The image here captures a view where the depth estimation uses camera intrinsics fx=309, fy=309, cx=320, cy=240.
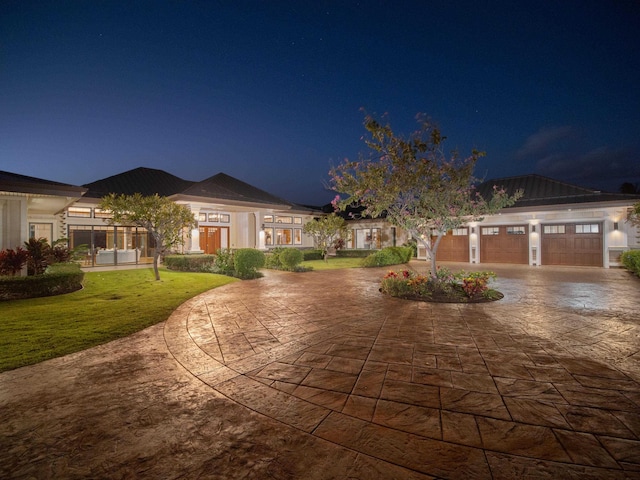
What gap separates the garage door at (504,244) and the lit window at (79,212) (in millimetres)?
23862

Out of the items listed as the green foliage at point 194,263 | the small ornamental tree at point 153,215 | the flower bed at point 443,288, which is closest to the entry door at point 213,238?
the green foliage at point 194,263

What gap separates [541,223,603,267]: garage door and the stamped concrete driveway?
46.9 feet

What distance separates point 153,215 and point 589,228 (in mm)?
21248

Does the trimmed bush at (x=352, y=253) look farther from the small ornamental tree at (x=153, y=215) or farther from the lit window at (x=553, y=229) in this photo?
the small ornamental tree at (x=153, y=215)

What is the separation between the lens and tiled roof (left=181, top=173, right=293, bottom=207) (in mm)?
18938

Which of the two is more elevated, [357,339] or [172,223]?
[172,223]

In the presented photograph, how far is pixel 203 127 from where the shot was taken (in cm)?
2422

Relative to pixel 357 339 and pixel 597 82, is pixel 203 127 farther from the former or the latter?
pixel 597 82

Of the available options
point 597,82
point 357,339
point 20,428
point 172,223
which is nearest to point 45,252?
point 172,223

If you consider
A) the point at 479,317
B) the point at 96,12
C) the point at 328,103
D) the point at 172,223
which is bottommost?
the point at 479,317

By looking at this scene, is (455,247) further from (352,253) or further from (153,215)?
(153,215)

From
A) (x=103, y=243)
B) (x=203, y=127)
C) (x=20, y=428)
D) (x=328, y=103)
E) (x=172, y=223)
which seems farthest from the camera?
(x=328, y=103)

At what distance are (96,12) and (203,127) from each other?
14.2m

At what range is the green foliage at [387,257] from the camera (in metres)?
17.7
